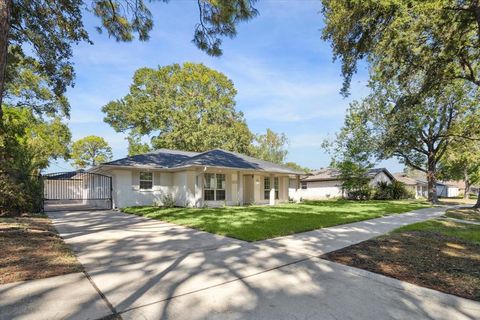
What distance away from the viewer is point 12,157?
12859 millimetres

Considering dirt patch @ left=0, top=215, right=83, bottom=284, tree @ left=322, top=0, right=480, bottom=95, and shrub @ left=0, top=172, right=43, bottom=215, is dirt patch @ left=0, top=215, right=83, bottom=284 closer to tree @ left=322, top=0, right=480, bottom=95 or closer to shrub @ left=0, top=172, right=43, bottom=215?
shrub @ left=0, top=172, right=43, bottom=215

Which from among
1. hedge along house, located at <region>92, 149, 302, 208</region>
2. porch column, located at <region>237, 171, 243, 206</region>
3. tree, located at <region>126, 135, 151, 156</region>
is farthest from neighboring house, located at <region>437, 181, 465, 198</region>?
tree, located at <region>126, 135, 151, 156</region>

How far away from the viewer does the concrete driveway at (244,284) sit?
3.23m

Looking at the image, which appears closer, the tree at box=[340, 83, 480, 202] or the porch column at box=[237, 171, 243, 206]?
the porch column at box=[237, 171, 243, 206]

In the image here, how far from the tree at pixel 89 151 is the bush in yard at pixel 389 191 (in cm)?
4120

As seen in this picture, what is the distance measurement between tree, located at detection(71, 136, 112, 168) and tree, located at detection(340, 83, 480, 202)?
130ft

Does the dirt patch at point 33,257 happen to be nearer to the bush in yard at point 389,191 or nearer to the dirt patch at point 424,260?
the dirt patch at point 424,260

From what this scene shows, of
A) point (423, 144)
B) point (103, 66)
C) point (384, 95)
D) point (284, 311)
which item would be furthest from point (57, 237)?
point (423, 144)

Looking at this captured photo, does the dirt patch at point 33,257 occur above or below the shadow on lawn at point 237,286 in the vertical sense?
above

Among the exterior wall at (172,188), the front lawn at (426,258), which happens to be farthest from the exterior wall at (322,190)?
the front lawn at (426,258)

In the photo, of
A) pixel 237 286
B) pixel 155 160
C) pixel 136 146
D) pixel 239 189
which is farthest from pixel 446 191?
pixel 237 286

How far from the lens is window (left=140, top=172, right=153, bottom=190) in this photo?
54.0 ft

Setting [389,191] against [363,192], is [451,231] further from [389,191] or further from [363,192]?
[389,191]

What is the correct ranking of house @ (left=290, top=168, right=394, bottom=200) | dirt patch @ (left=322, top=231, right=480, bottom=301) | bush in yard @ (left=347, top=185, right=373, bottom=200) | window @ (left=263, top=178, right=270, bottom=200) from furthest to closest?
1. house @ (left=290, top=168, right=394, bottom=200)
2. bush in yard @ (left=347, top=185, right=373, bottom=200)
3. window @ (left=263, top=178, right=270, bottom=200)
4. dirt patch @ (left=322, top=231, right=480, bottom=301)
